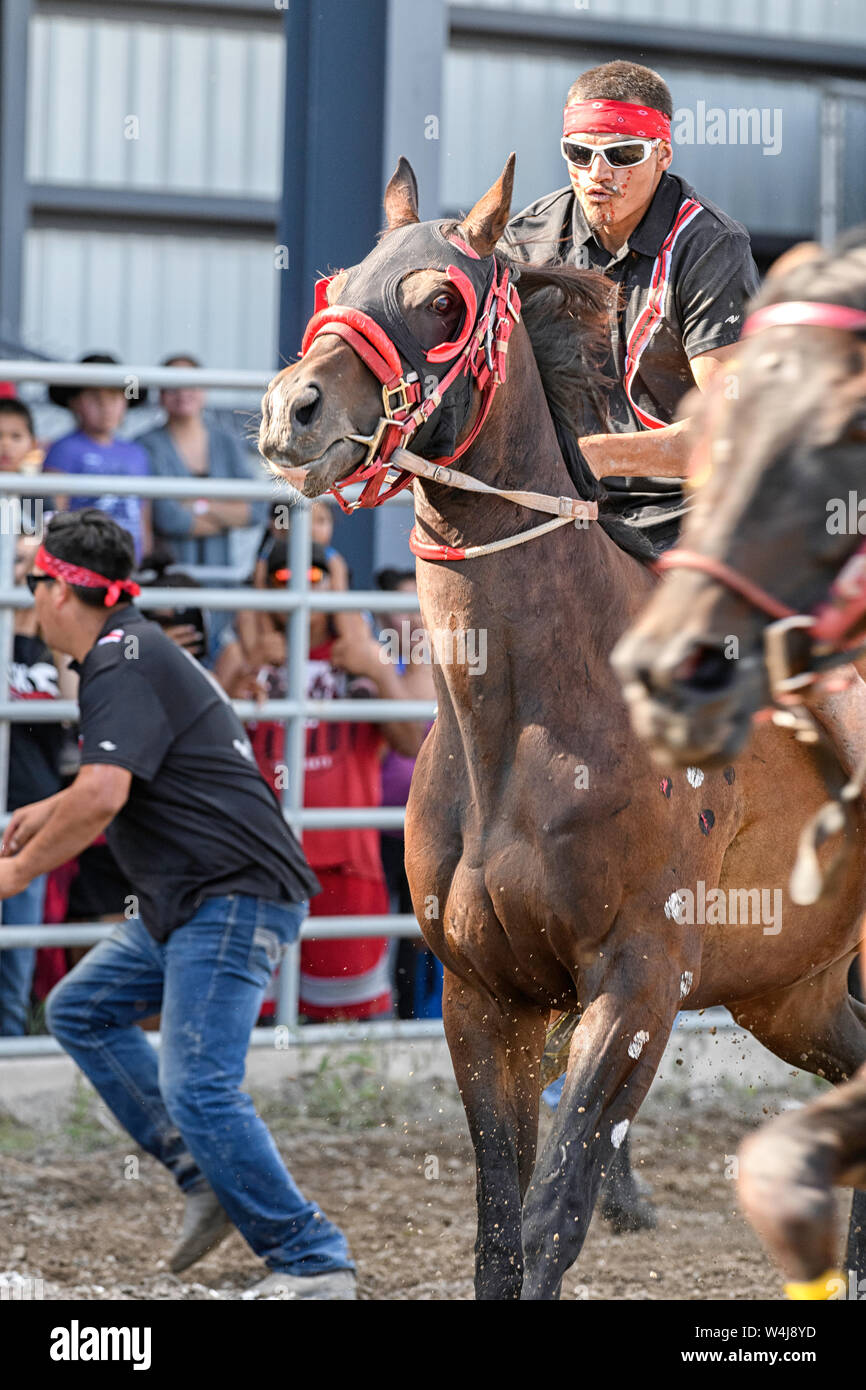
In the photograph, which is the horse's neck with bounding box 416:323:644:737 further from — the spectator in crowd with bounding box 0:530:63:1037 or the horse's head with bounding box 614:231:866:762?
the spectator in crowd with bounding box 0:530:63:1037

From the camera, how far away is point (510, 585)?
3732 millimetres

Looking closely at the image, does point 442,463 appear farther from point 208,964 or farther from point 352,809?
point 352,809

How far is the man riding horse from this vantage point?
407cm

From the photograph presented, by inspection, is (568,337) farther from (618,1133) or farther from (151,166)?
(151,166)

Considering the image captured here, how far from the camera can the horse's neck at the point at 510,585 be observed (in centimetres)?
373

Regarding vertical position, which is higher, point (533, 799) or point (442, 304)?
point (442, 304)

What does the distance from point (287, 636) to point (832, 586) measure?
15.5 ft

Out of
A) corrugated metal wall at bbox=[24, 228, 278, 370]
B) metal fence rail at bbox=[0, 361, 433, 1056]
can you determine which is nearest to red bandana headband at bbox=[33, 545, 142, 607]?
metal fence rail at bbox=[0, 361, 433, 1056]

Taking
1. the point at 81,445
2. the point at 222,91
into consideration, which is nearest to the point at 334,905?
the point at 81,445

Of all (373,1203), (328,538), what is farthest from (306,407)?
(328,538)

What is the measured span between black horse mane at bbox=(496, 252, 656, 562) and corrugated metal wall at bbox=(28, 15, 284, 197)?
11464 mm

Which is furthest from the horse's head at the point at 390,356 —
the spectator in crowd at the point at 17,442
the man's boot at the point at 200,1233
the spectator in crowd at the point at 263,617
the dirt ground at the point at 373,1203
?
the spectator in crowd at the point at 17,442

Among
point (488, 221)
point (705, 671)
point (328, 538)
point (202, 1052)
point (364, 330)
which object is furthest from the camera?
point (328, 538)
